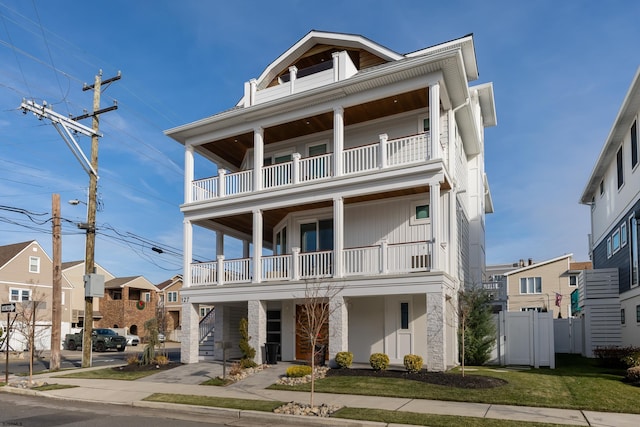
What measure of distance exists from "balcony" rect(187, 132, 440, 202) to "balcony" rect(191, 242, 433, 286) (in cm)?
251

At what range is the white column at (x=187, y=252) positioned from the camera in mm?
20734

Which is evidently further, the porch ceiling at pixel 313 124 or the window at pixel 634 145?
the window at pixel 634 145

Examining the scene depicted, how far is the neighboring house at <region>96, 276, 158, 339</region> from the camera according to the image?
5528 cm

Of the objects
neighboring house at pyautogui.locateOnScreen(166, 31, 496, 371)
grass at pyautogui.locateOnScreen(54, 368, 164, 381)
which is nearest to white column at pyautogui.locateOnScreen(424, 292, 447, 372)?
neighboring house at pyautogui.locateOnScreen(166, 31, 496, 371)

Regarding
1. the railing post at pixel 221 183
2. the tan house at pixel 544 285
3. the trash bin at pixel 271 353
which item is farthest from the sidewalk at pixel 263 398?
the tan house at pixel 544 285

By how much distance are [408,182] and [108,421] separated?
34.1ft

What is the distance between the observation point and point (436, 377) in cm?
1413

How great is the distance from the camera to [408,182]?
16672 millimetres

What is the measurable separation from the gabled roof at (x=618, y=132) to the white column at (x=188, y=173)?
52.8ft

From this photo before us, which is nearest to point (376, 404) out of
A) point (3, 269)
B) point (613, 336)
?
point (613, 336)

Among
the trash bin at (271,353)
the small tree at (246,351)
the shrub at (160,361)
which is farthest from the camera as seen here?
the shrub at (160,361)

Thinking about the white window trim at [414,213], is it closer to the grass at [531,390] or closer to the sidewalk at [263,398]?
the grass at [531,390]

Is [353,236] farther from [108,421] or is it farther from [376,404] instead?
[108,421]

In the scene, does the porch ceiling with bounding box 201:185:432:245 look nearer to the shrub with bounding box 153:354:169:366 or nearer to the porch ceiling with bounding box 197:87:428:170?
the porch ceiling with bounding box 197:87:428:170
